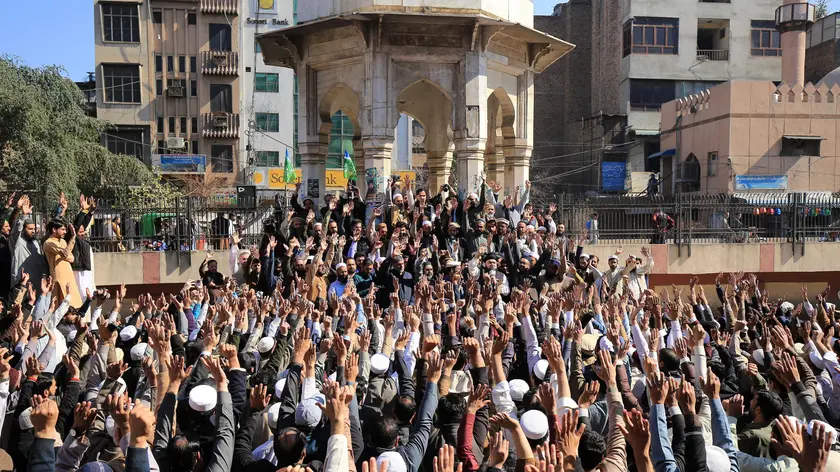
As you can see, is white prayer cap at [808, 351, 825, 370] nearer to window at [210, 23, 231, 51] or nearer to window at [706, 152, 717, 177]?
window at [706, 152, 717, 177]

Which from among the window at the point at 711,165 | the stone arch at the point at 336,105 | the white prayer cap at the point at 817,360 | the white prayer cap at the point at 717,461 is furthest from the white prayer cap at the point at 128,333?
the window at the point at 711,165

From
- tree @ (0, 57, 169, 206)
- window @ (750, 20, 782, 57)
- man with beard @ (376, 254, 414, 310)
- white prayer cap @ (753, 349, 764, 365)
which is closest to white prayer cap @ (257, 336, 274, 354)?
white prayer cap @ (753, 349, 764, 365)

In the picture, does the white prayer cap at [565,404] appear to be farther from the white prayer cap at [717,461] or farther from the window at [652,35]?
the window at [652,35]

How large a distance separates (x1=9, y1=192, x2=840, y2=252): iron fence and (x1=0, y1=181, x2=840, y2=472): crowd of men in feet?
13.4

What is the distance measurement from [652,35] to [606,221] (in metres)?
28.1

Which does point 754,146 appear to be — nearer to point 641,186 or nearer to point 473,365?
point 641,186

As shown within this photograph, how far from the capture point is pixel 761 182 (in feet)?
112

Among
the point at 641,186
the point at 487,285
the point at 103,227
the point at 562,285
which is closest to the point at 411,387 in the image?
the point at 487,285

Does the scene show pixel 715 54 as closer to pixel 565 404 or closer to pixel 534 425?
pixel 565 404

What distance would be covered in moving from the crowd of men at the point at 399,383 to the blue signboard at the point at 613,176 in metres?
30.4

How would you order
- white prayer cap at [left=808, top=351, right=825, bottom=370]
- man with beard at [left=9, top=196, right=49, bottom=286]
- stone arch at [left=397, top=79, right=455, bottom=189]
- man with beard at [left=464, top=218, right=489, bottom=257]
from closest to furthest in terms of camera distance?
1. white prayer cap at [left=808, top=351, right=825, bottom=370]
2. man with beard at [left=9, top=196, right=49, bottom=286]
3. man with beard at [left=464, top=218, right=489, bottom=257]
4. stone arch at [left=397, top=79, right=455, bottom=189]

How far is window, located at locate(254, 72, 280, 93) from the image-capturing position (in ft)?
143

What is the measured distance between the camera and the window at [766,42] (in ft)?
142

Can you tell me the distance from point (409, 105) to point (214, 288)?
430 inches
